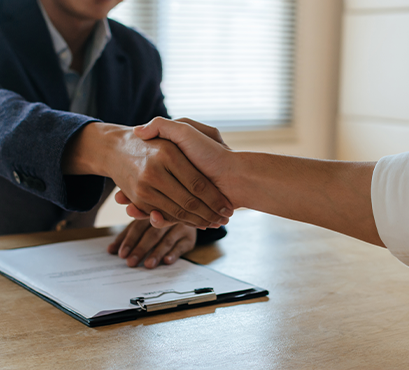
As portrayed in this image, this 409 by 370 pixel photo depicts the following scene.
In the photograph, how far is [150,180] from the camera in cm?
92

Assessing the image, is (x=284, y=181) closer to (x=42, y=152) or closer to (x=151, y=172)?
(x=151, y=172)

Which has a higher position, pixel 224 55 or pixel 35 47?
pixel 35 47

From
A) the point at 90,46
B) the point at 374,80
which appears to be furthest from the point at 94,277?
the point at 374,80

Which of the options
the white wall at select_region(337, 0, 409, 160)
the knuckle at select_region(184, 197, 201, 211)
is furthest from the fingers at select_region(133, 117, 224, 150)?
the white wall at select_region(337, 0, 409, 160)

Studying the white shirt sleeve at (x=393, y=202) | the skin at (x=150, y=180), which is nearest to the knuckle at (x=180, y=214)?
the skin at (x=150, y=180)

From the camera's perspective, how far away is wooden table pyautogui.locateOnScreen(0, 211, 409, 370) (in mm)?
572

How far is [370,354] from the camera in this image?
60 centimetres

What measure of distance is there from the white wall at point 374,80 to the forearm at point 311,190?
2371 mm

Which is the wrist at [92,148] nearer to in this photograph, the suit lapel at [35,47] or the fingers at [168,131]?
the fingers at [168,131]

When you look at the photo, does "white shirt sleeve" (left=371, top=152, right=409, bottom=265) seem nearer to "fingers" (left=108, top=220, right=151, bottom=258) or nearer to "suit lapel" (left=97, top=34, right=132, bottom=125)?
"fingers" (left=108, top=220, right=151, bottom=258)

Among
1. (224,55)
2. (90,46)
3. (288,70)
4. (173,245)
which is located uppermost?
(90,46)

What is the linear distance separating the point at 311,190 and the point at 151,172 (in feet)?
0.94

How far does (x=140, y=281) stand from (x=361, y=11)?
3013 millimetres

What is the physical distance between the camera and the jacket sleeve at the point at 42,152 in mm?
960
